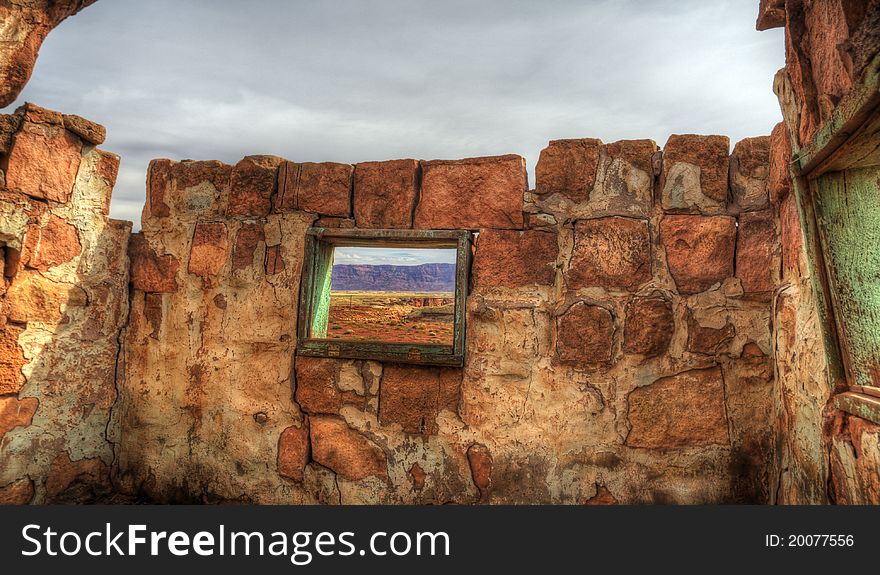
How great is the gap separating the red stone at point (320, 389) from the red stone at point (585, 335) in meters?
0.94

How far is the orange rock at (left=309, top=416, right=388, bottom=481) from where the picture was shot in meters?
2.35

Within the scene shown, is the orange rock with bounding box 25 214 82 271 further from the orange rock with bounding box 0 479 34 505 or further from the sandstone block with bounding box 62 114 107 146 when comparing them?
the orange rock with bounding box 0 479 34 505

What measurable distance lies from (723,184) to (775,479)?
3.85 ft

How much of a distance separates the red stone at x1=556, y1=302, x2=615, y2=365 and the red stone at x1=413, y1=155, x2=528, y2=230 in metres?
0.46

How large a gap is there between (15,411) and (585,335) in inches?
97.0

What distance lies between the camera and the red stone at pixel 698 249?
6.88 feet

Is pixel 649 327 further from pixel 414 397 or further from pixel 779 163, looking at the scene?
pixel 414 397

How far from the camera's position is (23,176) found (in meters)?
2.19

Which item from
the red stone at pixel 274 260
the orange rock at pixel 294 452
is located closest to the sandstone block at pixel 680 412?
the orange rock at pixel 294 452

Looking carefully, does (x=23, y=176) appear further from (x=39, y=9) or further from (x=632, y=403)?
(x=632, y=403)

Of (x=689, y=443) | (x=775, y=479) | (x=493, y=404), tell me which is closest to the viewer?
(x=775, y=479)

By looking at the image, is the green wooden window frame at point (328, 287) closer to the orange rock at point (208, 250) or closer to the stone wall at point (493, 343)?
the stone wall at point (493, 343)

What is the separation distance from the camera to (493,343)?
7.45 feet

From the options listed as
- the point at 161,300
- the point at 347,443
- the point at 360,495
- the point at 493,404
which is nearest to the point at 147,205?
the point at 161,300
